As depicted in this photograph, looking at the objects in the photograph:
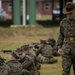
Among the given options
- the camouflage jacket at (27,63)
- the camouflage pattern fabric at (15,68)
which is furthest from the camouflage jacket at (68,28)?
the camouflage jacket at (27,63)

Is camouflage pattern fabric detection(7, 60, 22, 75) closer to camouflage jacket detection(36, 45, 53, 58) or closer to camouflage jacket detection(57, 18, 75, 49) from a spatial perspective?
camouflage jacket detection(57, 18, 75, 49)

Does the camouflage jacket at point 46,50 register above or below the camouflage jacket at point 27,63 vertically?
below

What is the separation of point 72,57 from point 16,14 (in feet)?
82.0

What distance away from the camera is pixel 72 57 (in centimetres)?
924

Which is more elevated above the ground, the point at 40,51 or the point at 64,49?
the point at 64,49

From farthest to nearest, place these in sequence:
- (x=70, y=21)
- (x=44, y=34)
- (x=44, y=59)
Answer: (x=44, y=34)
(x=44, y=59)
(x=70, y=21)

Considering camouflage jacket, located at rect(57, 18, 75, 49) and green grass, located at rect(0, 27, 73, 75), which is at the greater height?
camouflage jacket, located at rect(57, 18, 75, 49)

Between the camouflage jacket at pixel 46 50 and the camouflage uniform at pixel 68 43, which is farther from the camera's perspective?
the camouflage jacket at pixel 46 50

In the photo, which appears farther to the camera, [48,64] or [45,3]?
[45,3]

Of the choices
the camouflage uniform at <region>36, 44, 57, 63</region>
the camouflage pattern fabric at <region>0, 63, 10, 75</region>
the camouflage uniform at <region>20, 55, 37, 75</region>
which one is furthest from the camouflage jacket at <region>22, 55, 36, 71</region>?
the camouflage uniform at <region>36, 44, 57, 63</region>

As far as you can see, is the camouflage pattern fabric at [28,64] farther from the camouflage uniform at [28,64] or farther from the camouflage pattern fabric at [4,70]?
the camouflage pattern fabric at [4,70]

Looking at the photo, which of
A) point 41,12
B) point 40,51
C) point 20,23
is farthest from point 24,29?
point 41,12

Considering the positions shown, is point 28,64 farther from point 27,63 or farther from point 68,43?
point 68,43

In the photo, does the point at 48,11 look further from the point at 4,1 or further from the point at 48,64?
the point at 48,64
